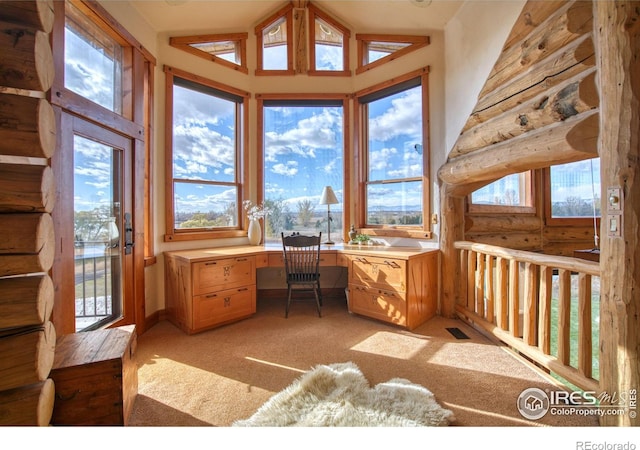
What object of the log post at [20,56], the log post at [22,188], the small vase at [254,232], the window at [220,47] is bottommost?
the small vase at [254,232]

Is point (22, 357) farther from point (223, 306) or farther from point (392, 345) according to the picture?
point (392, 345)

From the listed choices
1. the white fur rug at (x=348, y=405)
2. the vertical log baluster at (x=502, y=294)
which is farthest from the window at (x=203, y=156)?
the vertical log baluster at (x=502, y=294)

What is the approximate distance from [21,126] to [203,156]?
2335 mm

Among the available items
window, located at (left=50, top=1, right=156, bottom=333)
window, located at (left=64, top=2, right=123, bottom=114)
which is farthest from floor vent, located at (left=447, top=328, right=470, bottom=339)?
window, located at (left=64, top=2, right=123, bottom=114)

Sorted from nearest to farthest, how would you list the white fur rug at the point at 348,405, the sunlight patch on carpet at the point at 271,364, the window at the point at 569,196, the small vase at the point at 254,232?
the white fur rug at the point at 348,405 → the sunlight patch on carpet at the point at 271,364 → the small vase at the point at 254,232 → the window at the point at 569,196

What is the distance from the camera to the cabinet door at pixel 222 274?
2.72 m

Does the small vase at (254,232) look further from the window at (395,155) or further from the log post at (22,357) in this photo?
the log post at (22,357)

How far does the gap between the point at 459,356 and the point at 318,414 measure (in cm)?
138

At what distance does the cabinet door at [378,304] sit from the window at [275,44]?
118 inches

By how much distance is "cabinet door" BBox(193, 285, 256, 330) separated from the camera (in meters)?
2.71

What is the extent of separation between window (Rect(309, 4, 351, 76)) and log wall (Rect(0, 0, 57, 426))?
310 centimetres

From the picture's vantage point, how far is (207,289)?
Answer: 2.77m

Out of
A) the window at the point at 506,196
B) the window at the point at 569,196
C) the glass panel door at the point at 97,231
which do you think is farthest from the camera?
the window at the point at 569,196
